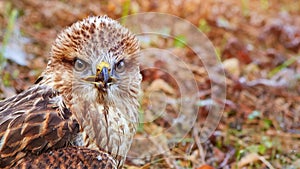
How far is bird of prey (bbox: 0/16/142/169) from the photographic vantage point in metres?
3.10

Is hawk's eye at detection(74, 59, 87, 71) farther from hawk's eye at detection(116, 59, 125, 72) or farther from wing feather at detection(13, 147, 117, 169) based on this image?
wing feather at detection(13, 147, 117, 169)

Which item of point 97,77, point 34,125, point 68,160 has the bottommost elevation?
point 68,160

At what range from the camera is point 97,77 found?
10.8ft

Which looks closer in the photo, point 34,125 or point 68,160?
point 68,160

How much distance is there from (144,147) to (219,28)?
115 inches

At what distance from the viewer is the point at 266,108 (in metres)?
5.52

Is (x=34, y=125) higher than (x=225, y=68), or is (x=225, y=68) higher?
(x=225, y=68)

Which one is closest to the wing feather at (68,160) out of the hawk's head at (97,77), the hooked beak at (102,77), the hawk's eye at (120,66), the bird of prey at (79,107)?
the bird of prey at (79,107)

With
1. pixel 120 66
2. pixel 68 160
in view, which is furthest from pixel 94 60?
pixel 68 160

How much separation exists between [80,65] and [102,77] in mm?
177

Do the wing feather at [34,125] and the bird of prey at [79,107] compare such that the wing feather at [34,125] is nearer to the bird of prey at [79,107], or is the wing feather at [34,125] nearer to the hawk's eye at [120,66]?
the bird of prey at [79,107]

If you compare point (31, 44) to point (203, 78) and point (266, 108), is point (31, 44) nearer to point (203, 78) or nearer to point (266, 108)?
point (203, 78)

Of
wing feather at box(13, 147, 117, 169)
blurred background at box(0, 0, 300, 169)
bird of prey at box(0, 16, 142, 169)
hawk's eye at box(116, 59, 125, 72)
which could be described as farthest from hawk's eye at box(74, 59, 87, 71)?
blurred background at box(0, 0, 300, 169)

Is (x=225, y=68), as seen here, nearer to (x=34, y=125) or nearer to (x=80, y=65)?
(x=80, y=65)
